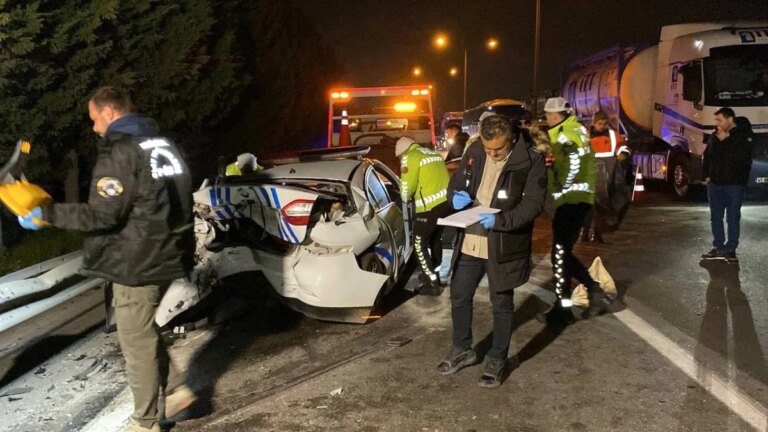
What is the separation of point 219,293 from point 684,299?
409 centimetres

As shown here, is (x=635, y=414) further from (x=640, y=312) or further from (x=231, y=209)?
(x=231, y=209)

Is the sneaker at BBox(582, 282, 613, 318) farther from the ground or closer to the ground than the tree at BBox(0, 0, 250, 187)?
closer to the ground

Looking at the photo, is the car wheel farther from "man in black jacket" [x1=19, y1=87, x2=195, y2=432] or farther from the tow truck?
the tow truck

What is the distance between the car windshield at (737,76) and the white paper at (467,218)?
10997mm

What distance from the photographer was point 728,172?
7.43m

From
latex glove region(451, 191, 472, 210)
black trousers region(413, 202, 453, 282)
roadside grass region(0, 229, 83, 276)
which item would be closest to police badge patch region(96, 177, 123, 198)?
latex glove region(451, 191, 472, 210)

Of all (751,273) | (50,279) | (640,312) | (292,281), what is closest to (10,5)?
(50,279)

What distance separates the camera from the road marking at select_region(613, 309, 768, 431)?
153 inches

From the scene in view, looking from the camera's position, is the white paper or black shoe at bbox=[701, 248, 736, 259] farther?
black shoe at bbox=[701, 248, 736, 259]

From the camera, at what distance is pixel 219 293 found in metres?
5.46

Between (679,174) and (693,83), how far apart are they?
6.38 ft

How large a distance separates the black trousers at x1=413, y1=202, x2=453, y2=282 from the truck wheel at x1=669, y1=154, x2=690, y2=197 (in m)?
9.48

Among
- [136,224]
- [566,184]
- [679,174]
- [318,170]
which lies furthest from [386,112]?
[136,224]

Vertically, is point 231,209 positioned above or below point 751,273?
above
